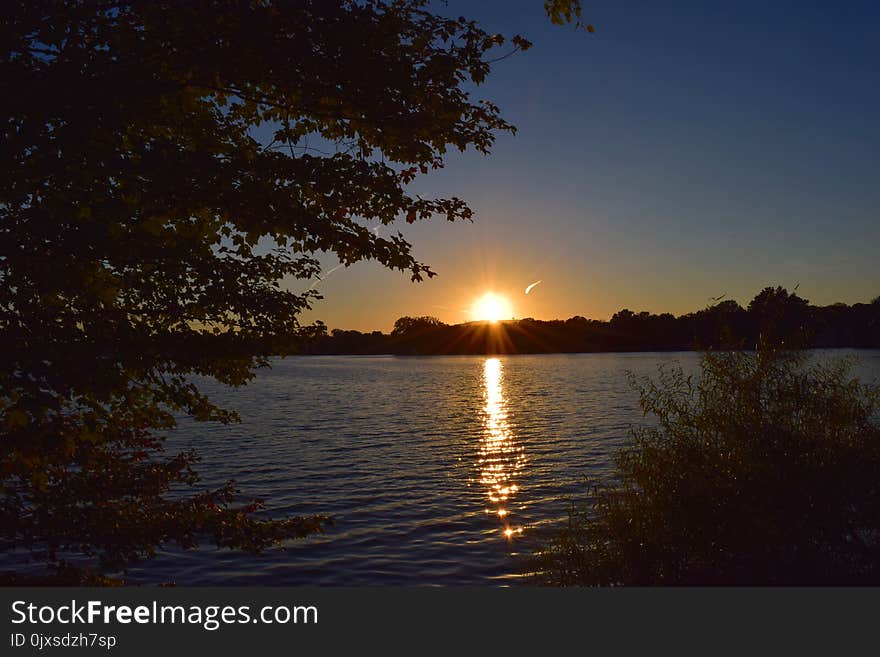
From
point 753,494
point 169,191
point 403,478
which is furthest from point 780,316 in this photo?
point 403,478

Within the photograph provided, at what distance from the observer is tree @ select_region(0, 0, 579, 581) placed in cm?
703

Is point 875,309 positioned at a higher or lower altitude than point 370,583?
higher

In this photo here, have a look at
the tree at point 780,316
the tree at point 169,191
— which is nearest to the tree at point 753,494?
the tree at point 780,316

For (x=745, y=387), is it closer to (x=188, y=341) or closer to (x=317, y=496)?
(x=188, y=341)

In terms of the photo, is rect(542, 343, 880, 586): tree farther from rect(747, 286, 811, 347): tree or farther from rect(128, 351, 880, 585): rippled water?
rect(128, 351, 880, 585): rippled water

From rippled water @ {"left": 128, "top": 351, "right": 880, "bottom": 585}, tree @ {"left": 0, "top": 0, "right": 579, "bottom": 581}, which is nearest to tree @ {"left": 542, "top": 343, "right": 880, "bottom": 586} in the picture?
rippled water @ {"left": 128, "top": 351, "right": 880, "bottom": 585}

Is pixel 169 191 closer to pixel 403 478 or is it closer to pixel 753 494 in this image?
pixel 753 494

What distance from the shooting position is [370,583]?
50.9 ft

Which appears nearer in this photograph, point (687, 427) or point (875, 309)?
point (687, 427)

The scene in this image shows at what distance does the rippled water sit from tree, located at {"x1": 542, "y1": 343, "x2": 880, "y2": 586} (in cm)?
461

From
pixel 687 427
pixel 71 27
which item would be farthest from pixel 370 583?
pixel 71 27

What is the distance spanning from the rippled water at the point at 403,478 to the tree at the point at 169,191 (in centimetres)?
738

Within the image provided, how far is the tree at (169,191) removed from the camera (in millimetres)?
7027

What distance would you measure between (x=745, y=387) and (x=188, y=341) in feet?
33.0
